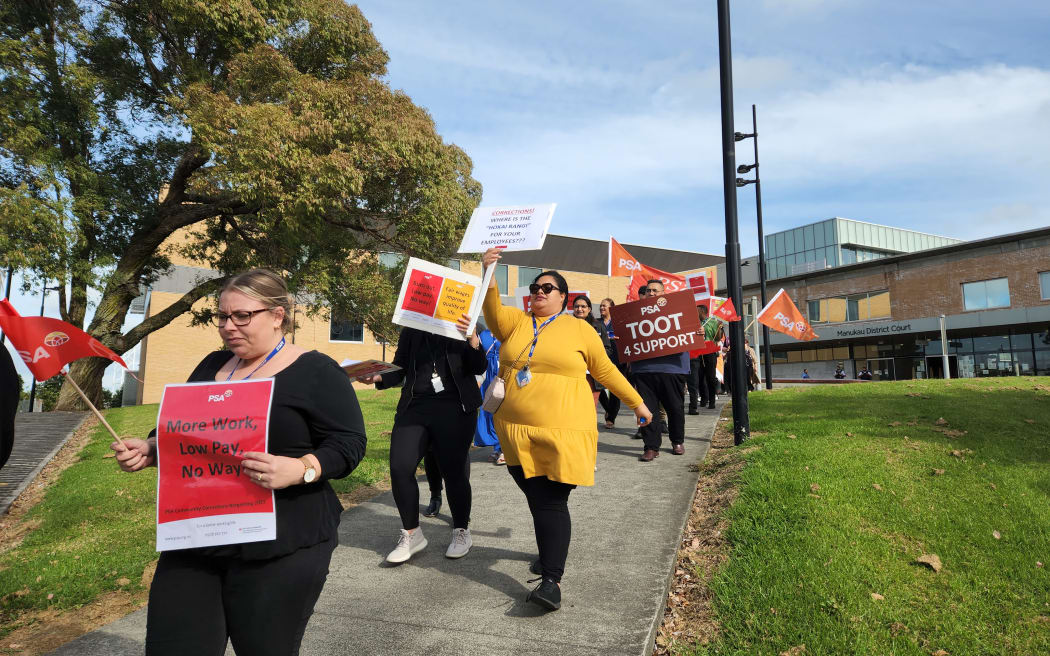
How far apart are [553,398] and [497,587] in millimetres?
1265

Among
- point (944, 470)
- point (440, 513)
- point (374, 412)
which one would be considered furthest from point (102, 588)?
point (374, 412)

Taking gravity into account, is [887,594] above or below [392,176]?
below

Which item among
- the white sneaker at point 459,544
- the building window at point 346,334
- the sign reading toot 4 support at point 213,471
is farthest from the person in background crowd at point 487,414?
the building window at point 346,334

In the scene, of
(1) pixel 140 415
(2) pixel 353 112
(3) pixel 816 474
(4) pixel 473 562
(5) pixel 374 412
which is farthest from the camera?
(1) pixel 140 415

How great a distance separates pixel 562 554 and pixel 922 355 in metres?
40.8

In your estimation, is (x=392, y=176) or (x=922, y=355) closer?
(x=392, y=176)

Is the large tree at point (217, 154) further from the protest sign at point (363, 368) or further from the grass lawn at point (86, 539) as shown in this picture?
the protest sign at point (363, 368)

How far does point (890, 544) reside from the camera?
405 cm

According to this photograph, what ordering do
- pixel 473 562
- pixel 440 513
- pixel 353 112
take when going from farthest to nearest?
pixel 353 112, pixel 440 513, pixel 473 562

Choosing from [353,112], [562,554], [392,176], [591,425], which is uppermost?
[353,112]

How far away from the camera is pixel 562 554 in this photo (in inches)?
139

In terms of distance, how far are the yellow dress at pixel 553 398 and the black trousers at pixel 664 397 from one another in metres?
3.56

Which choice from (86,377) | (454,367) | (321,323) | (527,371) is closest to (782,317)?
(454,367)

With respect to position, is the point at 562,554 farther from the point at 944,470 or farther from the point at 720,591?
the point at 944,470
